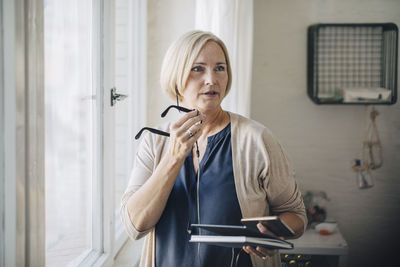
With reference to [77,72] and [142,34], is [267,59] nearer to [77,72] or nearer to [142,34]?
[142,34]

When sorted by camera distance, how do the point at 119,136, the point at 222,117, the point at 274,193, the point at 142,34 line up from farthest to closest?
the point at 142,34, the point at 119,136, the point at 222,117, the point at 274,193

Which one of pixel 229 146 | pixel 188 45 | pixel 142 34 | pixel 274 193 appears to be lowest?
pixel 274 193

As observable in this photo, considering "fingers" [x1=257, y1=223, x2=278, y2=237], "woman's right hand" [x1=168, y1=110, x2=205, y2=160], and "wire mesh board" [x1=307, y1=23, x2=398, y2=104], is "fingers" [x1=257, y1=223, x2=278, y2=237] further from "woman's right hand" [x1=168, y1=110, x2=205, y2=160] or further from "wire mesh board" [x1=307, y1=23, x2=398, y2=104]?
"wire mesh board" [x1=307, y1=23, x2=398, y2=104]

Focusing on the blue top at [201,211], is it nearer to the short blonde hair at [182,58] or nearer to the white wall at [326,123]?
the short blonde hair at [182,58]

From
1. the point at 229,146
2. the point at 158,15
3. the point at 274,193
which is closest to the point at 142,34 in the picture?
the point at 158,15

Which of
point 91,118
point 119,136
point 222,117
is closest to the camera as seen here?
point 222,117

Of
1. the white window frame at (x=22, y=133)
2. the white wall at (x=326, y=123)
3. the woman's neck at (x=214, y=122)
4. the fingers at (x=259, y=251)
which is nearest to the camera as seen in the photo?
the white window frame at (x=22, y=133)

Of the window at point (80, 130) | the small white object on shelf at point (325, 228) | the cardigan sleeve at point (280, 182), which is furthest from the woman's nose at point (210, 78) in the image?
the small white object on shelf at point (325, 228)

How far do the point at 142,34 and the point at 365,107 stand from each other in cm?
144

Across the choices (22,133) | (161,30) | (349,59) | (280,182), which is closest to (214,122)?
(280,182)

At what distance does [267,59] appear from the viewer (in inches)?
94.0

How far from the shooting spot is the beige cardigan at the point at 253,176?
1.13m

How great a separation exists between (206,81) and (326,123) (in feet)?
4.83

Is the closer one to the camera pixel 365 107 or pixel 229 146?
pixel 229 146
